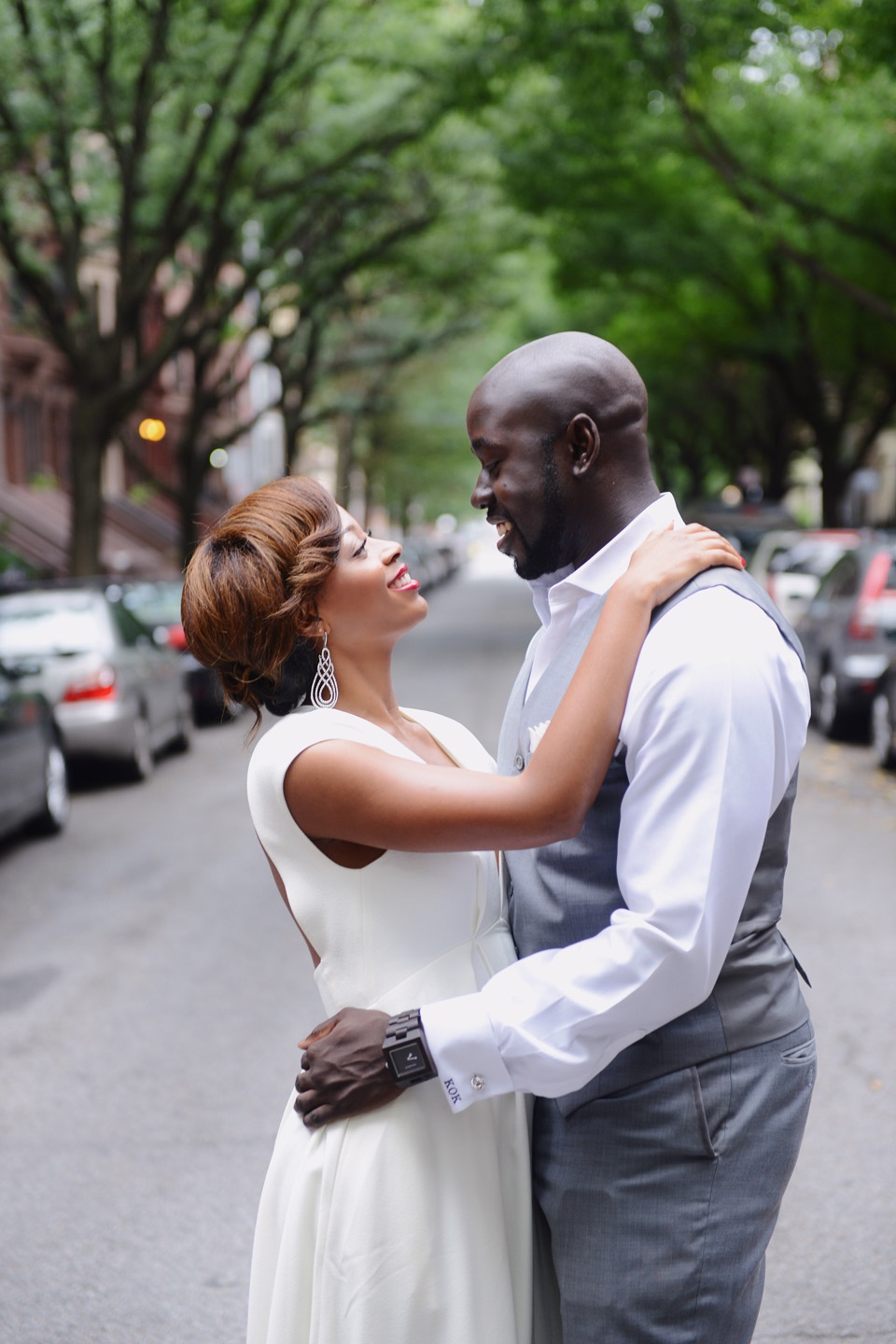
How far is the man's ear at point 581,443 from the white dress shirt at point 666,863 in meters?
0.26

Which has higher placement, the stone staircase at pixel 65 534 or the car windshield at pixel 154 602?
the car windshield at pixel 154 602

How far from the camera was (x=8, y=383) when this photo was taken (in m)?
32.0

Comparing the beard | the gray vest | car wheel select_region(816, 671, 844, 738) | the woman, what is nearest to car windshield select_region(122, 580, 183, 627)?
car wheel select_region(816, 671, 844, 738)

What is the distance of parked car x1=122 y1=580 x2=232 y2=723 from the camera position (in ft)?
49.2

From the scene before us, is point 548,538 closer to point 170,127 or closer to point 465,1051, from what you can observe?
point 465,1051

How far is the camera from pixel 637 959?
1.77 metres

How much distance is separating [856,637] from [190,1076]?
8.75 meters

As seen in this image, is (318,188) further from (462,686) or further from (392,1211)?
(392,1211)

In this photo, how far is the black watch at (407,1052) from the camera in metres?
1.92

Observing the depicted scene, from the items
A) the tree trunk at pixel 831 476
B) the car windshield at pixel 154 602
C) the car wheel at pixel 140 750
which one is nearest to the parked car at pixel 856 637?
the car wheel at pixel 140 750

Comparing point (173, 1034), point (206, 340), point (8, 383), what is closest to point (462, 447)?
point (8, 383)

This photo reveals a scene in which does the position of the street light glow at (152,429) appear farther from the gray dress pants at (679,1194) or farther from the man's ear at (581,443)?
the gray dress pants at (679,1194)

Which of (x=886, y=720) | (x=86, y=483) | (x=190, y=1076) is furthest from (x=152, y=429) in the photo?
(x=190, y=1076)

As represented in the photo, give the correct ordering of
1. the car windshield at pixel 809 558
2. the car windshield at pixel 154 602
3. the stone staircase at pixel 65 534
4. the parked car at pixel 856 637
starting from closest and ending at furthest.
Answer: the parked car at pixel 856 637 → the car windshield at pixel 154 602 → the car windshield at pixel 809 558 → the stone staircase at pixel 65 534
